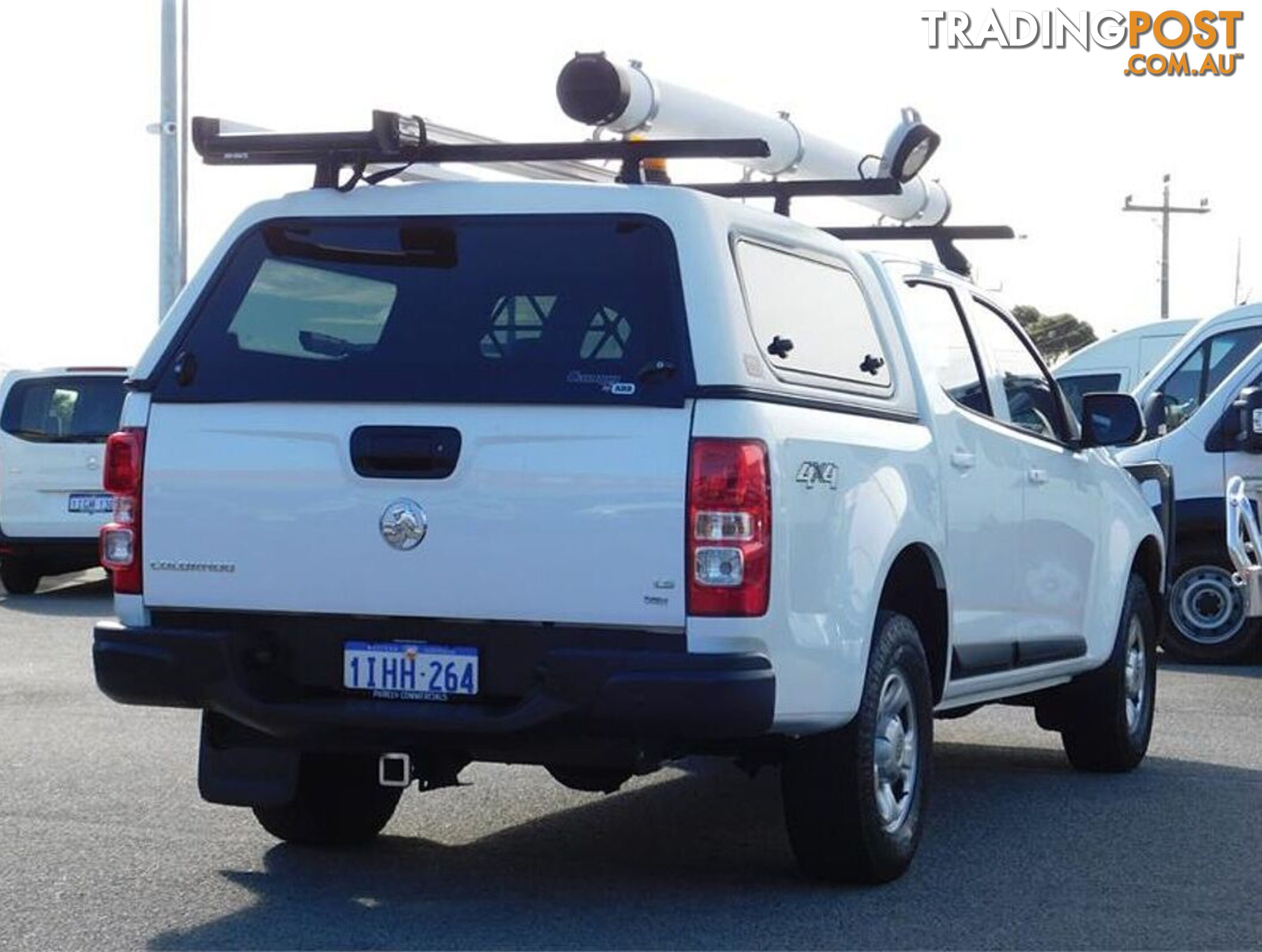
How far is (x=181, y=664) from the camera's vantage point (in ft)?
21.9

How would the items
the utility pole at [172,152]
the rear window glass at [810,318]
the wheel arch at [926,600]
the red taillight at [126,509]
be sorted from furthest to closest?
the utility pole at [172,152]
the wheel arch at [926,600]
the red taillight at [126,509]
the rear window glass at [810,318]

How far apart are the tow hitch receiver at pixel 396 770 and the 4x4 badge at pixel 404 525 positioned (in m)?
0.67

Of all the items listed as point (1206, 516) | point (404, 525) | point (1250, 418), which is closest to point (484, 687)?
point (404, 525)

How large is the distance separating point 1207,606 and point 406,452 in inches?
366

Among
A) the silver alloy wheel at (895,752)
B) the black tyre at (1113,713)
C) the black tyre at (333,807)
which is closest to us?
the silver alloy wheel at (895,752)

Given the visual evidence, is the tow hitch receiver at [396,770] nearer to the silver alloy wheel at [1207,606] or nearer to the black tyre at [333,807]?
the black tyre at [333,807]

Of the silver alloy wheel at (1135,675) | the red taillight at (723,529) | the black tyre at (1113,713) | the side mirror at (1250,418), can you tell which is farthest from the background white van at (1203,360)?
the red taillight at (723,529)

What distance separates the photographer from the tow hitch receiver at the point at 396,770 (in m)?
6.78

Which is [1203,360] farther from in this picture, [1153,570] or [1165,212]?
[1165,212]

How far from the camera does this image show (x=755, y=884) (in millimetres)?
7141

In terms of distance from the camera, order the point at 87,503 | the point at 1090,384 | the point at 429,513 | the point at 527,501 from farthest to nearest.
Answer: the point at 87,503 < the point at 1090,384 < the point at 429,513 < the point at 527,501

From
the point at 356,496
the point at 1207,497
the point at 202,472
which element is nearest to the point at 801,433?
the point at 356,496

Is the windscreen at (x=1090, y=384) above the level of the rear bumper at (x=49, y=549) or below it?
above

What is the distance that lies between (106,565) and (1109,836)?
11.5 ft
